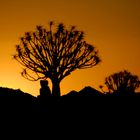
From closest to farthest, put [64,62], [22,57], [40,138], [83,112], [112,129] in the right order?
[40,138]
[112,129]
[83,112]
[64,62]
[22,57]

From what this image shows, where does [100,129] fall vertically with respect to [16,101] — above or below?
below

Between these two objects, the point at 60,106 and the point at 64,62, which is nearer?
the point at 60,106

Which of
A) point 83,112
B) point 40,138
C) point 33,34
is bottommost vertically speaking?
point 40,138

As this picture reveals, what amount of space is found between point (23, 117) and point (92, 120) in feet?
5.66

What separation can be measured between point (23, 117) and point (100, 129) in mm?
1892

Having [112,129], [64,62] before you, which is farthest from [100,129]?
[64,62]

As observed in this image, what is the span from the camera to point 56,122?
8.98 m

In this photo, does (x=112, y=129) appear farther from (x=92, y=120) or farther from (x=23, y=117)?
(x=23, y=117)

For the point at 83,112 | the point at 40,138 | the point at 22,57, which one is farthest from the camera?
the point at 22,57

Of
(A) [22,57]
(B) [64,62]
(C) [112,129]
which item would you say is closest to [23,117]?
(C) [112,129]

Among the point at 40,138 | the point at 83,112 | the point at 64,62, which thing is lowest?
the point at 40,138

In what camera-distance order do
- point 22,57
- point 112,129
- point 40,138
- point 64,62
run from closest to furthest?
point 40,138 → point 112,129 → point 64,62 → point 22,57

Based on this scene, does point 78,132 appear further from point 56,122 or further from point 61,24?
point 61,24

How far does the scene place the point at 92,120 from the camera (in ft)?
30.2
